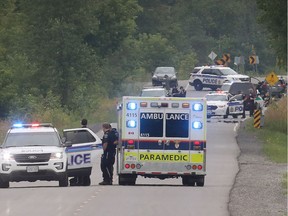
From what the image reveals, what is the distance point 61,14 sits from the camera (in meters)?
62.4

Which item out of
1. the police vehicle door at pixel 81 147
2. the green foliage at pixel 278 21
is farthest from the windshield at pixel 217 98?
the police vehicle door at pixel 81 147

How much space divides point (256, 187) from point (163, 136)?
2946mm

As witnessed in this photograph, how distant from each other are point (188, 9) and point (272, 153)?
77874 mm

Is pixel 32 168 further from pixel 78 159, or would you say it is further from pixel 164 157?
pixel 164 157

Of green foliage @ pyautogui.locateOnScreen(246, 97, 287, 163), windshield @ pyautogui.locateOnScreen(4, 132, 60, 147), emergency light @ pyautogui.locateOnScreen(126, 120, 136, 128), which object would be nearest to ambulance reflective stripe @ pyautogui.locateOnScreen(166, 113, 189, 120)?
emergency light @ pyautogui.locateOnScreen(126, 120, 136, 128)

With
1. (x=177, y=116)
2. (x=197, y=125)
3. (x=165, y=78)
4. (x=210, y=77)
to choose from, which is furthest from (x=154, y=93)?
(x=197, y=125)

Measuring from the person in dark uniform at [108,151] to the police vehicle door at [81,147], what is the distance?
0.38 metres

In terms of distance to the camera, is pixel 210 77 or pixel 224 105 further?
pixel 210 77

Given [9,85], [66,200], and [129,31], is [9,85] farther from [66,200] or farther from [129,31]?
[66,200]

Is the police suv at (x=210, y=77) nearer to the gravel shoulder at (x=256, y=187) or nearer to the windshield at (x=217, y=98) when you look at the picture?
the windshield at (x=217, y=98)

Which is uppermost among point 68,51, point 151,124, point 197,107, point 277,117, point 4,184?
point 68,51

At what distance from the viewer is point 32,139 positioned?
99.0ft

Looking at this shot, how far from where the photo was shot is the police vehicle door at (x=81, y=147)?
100 ft

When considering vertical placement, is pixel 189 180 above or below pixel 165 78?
below
